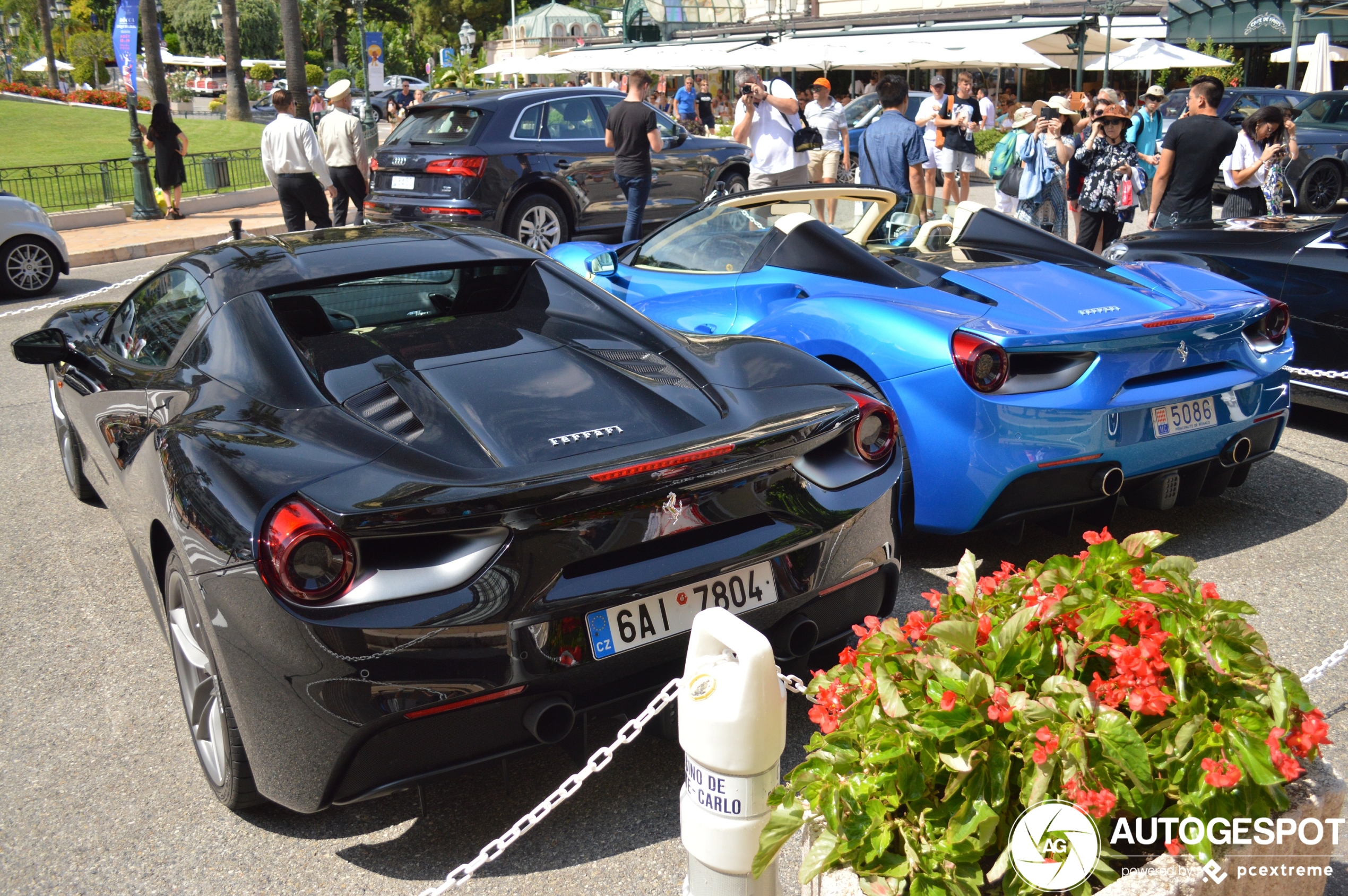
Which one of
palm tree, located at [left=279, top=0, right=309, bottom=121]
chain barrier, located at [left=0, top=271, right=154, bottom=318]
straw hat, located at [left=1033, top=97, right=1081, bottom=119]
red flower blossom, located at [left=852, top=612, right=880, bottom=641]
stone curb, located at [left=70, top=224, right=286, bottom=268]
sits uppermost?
palm tree, located at [left=279, top=0, right=309, bottom=121]

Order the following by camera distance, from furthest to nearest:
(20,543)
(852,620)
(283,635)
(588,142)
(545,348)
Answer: (588,142)
(20,543)
(545,348)
(852,620)
(283,635)

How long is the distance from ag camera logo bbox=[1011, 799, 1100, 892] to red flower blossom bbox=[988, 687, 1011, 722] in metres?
0.14

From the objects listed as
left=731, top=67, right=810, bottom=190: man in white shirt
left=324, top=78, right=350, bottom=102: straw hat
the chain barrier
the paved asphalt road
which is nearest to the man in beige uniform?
left=324, top=78, right=350, bottom=102: straw hat

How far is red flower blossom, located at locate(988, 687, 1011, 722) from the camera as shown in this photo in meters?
1.86

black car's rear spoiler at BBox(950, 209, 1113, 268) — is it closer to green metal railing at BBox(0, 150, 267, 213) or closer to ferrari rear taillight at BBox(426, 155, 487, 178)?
ferrari rear taillight at BBox(426, 155, 487, 178)

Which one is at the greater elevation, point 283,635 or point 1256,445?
point 283,635

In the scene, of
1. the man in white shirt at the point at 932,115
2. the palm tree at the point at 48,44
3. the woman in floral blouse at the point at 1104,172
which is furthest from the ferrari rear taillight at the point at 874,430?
the palm tree at the point at 48,44

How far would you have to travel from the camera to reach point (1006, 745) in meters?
1.88

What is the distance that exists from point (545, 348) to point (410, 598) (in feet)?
3.92

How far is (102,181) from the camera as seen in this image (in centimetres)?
1828

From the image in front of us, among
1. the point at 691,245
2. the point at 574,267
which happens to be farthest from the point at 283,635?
the point at 574,267

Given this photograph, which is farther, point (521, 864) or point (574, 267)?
point (574, 267)

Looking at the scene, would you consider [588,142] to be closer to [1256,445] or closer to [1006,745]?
[1256,445]

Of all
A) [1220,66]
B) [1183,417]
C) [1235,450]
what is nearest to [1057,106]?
[1235,450]
